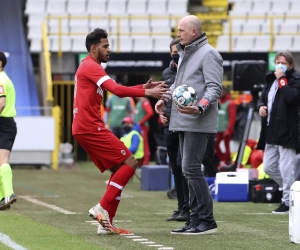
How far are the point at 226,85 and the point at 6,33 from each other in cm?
604

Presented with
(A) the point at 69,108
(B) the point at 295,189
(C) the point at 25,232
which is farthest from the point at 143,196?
(A) the point at 69,108

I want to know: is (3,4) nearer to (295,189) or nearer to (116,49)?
(116,49)

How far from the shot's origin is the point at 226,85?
75.9 feet

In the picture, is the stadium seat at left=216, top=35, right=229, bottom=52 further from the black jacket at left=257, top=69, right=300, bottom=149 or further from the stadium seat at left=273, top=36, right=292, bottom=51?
the black jacket at left=257, top=69, right=300, bottom=149

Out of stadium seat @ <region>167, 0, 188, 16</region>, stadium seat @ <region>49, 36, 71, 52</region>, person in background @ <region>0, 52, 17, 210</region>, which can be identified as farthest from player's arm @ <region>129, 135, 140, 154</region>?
stadium seat @ <region>167, 0, 188, 16</region>

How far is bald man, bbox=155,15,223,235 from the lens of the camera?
8.33 meters

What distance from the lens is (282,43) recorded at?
24.4 metres

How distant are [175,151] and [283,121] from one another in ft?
5.34

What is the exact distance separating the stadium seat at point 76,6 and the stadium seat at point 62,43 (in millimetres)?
1908

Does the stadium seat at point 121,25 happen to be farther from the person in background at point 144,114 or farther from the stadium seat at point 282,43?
the person in background at point 144,114

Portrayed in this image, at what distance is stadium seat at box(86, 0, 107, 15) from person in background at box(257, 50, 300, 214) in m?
14.6

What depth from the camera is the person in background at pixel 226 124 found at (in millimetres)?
20672

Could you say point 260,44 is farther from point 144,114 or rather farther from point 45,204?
point 45,204

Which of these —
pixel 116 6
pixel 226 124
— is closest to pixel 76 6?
pixel 116 6
